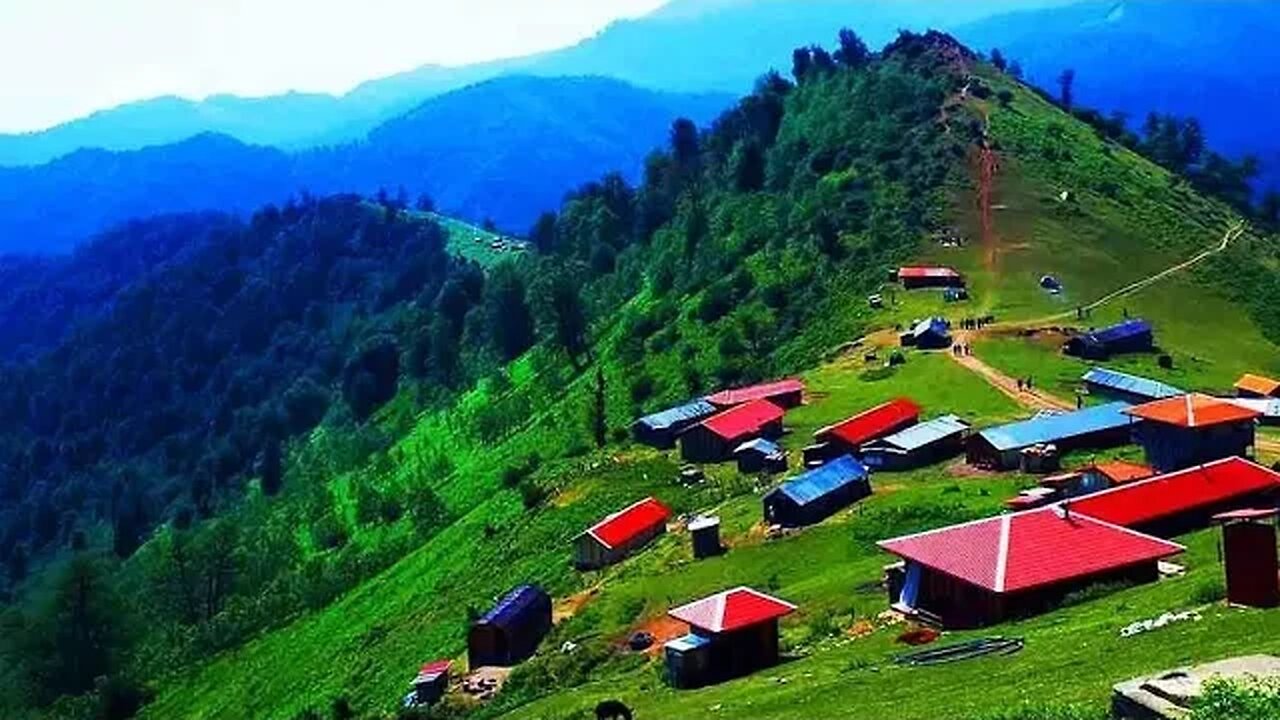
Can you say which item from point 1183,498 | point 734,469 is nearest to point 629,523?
point 734,469

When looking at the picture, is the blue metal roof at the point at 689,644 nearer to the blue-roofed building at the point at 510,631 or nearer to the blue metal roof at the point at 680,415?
the blue-roofed building at the point at 510,631

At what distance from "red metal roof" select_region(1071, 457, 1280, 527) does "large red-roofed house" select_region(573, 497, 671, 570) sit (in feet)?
91.8

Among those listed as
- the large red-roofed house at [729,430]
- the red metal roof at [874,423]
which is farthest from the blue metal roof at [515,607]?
the large red-roofed house at [729,430]

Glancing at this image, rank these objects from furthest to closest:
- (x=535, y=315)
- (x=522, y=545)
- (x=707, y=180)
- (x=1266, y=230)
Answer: (x=707, y=180), (x=535, y=315), (x=1266, y=230), (x=522, y=545)

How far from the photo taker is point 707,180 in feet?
625

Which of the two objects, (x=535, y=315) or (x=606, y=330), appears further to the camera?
(x=535, y=315)

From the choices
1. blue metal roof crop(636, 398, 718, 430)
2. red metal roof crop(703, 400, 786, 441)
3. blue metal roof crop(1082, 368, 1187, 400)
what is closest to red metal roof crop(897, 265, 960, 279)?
blue metal roof crop(636, 398, 718, 430)

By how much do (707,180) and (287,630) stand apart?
102 meters

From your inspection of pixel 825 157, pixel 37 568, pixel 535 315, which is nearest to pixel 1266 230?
pixel 825 157

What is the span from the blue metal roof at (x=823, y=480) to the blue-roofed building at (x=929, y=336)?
29317mm

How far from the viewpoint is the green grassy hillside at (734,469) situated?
1815 inches

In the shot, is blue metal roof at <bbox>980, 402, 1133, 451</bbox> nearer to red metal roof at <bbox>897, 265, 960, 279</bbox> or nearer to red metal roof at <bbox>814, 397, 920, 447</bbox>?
red metal roof at <bbox>814, 397, 920, 447</bbox>

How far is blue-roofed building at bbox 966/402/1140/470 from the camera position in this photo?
7588cm

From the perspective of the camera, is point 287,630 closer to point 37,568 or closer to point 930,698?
point 930,698
